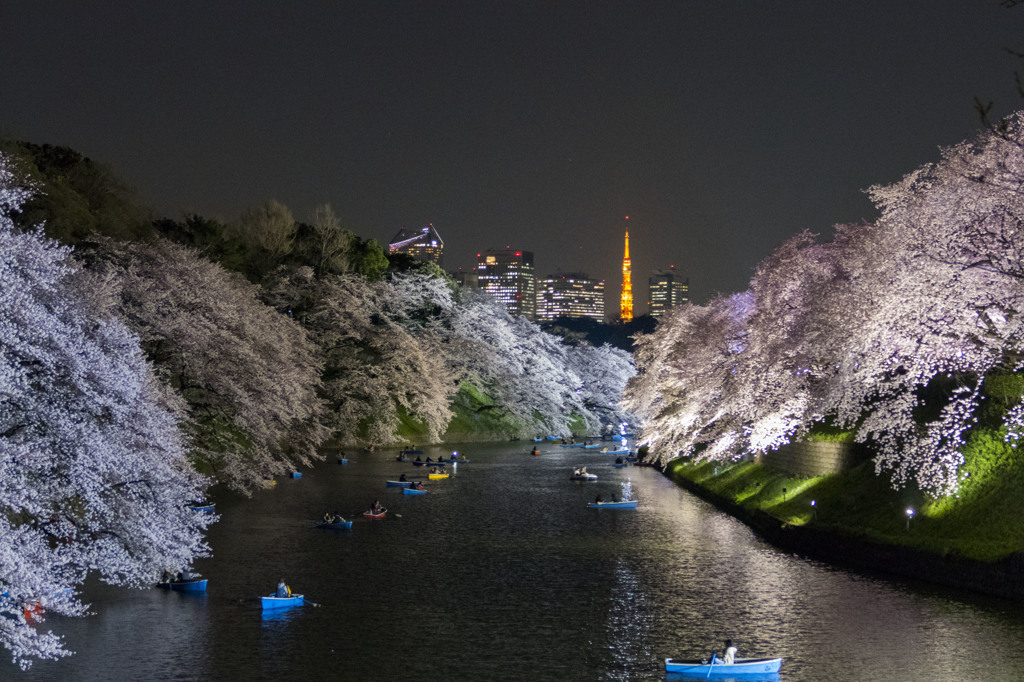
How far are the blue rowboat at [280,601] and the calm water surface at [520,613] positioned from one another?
0.43 m

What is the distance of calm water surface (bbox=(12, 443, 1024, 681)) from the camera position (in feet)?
73.9

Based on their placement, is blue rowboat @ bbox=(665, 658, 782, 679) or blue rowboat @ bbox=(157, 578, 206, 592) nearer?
blue rowboat @ bbox=(665, 658, 782, 679)

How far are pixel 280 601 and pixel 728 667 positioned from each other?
12.9 metres

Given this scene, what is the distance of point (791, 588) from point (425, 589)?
11.6 metres

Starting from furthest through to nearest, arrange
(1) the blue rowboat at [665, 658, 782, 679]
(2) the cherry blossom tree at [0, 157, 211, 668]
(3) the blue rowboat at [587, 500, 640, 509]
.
A: 1. (3) the blue rowboat at [587, 500, 640, 509]
2. (1) the blue rowboat at [665, 658, 782, 679]
3. (2) the cherry blossom tree at [0, 157, 211, 668]

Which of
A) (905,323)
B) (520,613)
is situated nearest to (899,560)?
(905,323)

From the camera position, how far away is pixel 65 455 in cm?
2022

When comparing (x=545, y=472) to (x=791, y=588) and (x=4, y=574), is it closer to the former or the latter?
(x=791, y=588)

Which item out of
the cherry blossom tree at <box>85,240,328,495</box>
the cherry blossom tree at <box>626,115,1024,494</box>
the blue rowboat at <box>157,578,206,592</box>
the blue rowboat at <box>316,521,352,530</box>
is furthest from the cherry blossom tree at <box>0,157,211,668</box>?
the cherry blossom tree at <box>626,115,1024,494</box>

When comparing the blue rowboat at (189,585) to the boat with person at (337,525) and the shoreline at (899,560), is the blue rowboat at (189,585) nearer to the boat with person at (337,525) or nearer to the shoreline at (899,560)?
the boat with person at (337,525)

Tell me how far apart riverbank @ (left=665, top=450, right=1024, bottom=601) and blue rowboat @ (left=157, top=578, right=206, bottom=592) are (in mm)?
21460

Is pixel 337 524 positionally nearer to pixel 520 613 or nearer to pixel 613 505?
pixel 613 505

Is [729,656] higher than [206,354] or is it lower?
lower

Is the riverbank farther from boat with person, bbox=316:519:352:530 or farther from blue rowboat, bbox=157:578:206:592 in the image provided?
blue rowboat, bbox=157:578:206:592
